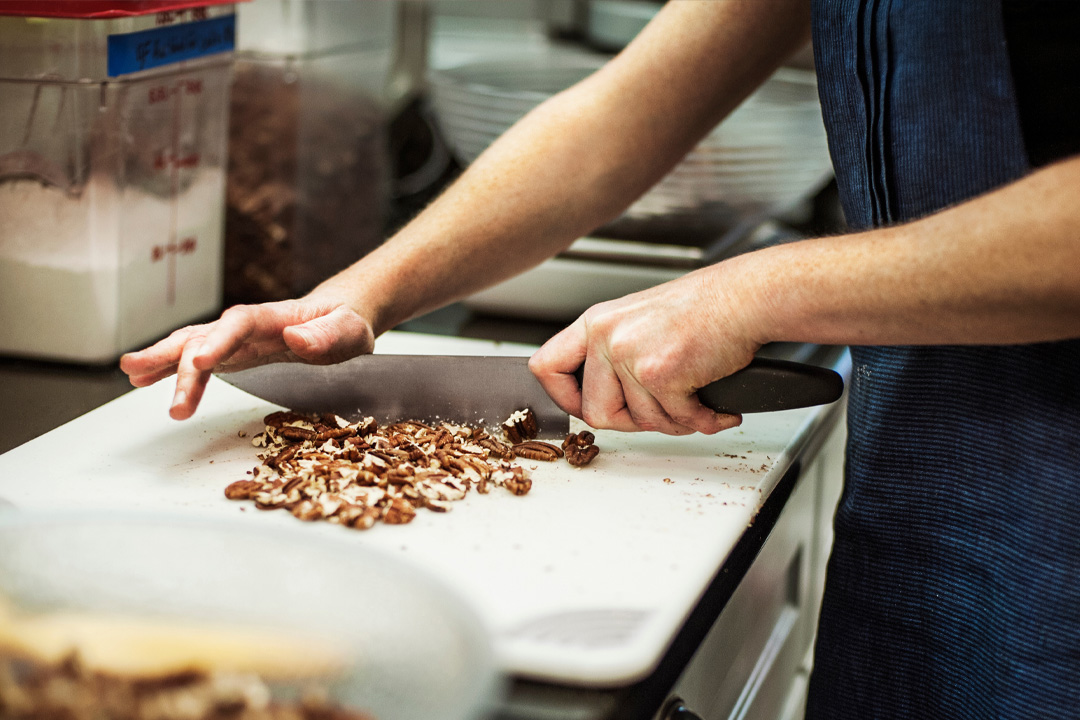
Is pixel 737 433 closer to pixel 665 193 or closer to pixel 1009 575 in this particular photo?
pixel 1009 575

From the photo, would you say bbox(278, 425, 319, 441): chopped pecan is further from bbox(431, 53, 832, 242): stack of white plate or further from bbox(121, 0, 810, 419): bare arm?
bbox(431, 53, 832, 242): stack of white plate

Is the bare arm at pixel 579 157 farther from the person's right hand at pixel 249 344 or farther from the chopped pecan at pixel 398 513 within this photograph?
the chopped pecan at pixel 398 513

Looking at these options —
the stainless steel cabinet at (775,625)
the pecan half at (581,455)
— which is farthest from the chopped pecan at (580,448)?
the stainless steel cabinet at (775,625)

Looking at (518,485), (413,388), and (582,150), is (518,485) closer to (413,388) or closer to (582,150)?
(413,388)

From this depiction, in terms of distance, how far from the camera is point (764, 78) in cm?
101

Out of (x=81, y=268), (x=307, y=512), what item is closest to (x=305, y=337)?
(x=307, y=512)

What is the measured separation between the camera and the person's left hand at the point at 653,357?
2.48ft

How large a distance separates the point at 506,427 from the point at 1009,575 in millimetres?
385

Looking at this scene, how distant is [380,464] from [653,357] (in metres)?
0.21

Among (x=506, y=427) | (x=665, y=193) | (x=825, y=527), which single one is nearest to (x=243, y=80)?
(x=665, y=193)

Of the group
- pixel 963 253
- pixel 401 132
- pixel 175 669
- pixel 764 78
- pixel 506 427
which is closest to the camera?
pixel 175 669

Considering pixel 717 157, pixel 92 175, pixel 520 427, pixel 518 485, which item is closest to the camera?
pixel 518 485

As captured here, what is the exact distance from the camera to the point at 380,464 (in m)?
0.76

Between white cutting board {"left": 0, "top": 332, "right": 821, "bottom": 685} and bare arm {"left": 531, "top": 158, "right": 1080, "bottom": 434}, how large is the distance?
0.20ft
